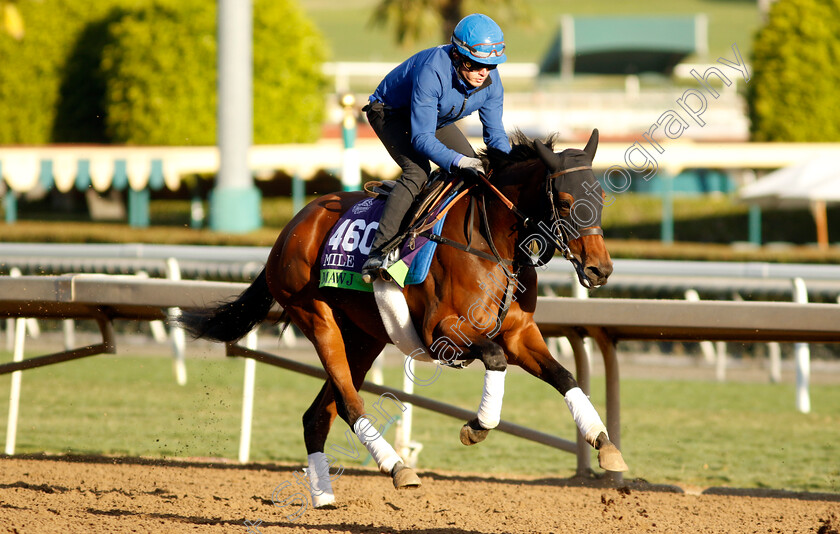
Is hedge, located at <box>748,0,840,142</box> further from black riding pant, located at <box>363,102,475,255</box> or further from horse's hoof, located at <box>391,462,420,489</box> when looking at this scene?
horse's hoof, located at <box>391,462,420,489</box>

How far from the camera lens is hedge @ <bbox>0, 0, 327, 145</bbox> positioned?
1984 cm

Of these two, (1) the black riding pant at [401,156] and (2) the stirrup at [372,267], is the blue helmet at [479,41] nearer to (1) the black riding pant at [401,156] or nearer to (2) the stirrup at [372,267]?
(1) the black riding pant at [401,156]

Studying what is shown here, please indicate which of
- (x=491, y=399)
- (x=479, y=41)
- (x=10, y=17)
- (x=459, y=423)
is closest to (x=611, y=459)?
(x=491, y=399)

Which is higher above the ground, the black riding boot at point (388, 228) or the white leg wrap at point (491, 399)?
the black riding boot at point (388, 228)

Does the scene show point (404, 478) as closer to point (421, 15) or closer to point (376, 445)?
point (376, 445)

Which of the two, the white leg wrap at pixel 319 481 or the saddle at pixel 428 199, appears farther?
→ the white leg wrap at pixel 319 481

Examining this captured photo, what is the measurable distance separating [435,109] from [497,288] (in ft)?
2.61

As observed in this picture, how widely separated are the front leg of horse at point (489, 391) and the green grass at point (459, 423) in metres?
2.20

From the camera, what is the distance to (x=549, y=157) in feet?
12.8

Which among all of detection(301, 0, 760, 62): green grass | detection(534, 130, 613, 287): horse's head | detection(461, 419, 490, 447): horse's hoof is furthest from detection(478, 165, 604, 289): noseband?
detection(301, 0, 760, 62): green grass

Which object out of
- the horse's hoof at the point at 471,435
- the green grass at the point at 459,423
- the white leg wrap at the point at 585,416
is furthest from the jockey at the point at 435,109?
the green grass at the point at 459,423

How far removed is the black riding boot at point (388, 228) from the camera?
168 inches

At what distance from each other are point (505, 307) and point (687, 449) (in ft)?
10.7

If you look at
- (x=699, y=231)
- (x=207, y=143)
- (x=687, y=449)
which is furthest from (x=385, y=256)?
(x=207, y=143)
